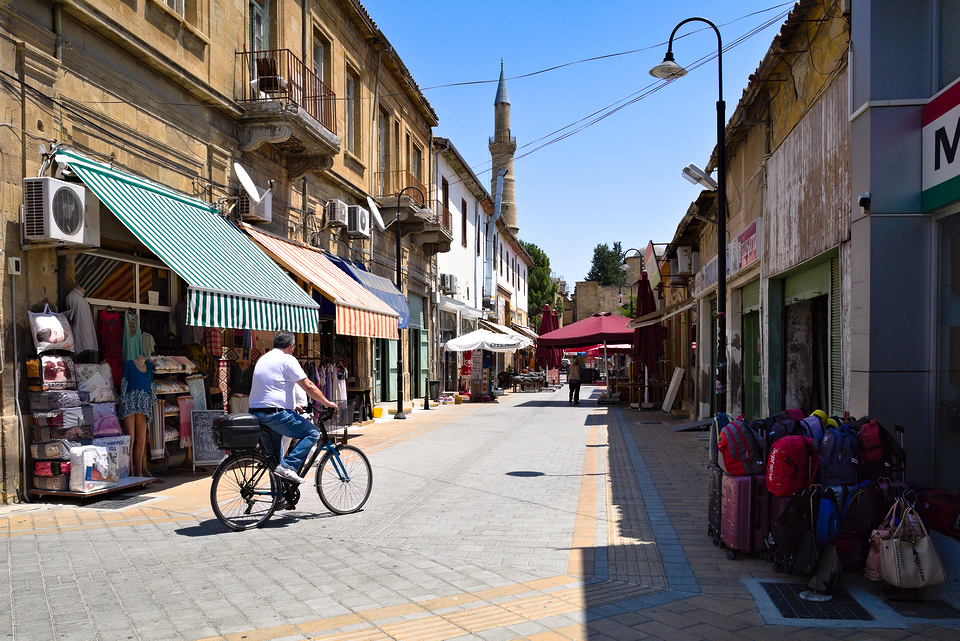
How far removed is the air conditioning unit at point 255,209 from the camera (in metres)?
11.2

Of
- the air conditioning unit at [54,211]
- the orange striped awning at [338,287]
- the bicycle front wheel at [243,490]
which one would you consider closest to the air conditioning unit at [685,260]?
the orange striped awning at [338,287]

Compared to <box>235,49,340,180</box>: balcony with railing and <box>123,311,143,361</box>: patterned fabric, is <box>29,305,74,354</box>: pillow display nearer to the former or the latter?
<box>123,311,143,361</box>: patterned fabric

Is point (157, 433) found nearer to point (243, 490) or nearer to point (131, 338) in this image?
point (131, 338)

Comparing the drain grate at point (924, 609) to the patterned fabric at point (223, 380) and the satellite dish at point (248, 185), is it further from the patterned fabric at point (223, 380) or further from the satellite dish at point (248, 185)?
the satellite dish at point (248, 185)

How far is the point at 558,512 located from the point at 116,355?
554 cm

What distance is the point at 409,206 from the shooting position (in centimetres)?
1889

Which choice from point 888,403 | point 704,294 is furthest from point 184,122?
point 704,294

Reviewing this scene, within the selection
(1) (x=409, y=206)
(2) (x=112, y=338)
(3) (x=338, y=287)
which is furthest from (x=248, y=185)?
(1) (x=409, y=206)

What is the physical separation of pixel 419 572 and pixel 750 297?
9.38 meters

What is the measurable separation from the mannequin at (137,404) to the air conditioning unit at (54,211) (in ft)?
5.62

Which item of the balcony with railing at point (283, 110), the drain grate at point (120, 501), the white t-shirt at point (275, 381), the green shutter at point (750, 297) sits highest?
the balcony with railing at point (283, 110)

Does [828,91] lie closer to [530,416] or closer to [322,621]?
[322,621]

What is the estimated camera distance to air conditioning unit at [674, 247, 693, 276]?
18.2 meters

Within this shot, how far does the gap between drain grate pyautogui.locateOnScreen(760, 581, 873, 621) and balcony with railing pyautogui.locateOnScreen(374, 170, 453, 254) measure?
46.7 feet
